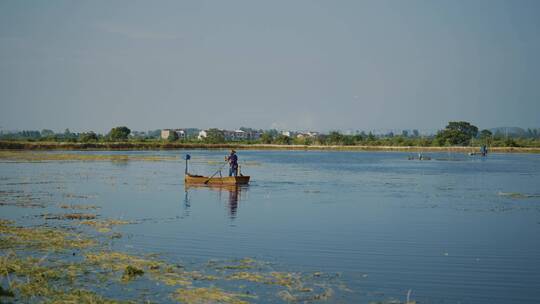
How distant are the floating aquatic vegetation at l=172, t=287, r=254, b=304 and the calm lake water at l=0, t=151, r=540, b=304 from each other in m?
0.57

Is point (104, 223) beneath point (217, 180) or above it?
beneath

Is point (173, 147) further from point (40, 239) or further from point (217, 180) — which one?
point (40, 239)

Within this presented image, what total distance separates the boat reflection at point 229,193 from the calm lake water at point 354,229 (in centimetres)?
7

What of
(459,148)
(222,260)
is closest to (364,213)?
(222,260)

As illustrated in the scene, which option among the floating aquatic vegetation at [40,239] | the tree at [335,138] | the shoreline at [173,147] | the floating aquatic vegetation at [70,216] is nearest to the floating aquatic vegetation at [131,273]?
the floating aquatic vegetation at [40,239]

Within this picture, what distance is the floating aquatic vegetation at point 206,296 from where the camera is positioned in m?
11.3

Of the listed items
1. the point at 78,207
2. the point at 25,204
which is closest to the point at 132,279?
the point at 78,207

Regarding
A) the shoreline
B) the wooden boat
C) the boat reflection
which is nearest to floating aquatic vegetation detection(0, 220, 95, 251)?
the boat reflection

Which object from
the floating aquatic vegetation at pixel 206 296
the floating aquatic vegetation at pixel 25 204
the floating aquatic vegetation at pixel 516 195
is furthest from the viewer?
the floating aquatic vegetation at pixel 516 195

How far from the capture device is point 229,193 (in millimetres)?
33469

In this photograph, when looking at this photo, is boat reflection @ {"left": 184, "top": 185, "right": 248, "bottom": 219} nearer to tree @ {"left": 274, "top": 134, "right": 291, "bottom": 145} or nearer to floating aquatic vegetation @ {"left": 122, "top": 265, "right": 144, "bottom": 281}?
floating aquatic vegetation @ {"left": 122, "top": 265, "right": 144, "bottom": 281}

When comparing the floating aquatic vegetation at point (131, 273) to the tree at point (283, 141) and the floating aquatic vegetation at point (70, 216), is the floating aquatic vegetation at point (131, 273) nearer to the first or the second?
the floating aquatic vegetation at point (70, 216)

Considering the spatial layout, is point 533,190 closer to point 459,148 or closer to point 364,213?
point 364,213

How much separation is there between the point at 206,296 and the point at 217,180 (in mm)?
25682
